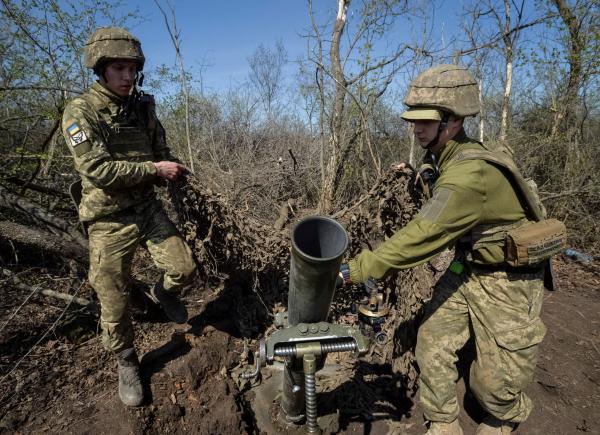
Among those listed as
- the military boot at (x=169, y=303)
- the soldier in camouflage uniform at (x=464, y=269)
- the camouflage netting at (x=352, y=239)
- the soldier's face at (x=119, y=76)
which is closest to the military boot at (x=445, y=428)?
the soldier in camouflage uniform at (x=464, y=269)

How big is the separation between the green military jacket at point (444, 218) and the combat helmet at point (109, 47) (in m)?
2.23

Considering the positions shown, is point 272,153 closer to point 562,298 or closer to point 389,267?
point 562,298

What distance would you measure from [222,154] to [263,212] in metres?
3.45

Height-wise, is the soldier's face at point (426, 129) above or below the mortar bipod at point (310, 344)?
above

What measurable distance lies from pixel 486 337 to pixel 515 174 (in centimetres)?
110

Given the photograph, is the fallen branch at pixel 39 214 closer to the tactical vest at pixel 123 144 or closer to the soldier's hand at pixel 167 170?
the tactical vest at pixel 123 144

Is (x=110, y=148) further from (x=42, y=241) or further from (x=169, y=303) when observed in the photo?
(x=169, y=303)

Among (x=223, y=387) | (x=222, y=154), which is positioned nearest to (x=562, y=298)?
(x=223, y=387)

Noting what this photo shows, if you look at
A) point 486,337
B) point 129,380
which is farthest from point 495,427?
point 129,380

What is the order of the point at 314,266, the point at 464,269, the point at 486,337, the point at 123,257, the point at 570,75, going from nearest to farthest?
the point at 314,266
the point at 486,337
the point at 464,269
the point at 123,257
the point at 570,75

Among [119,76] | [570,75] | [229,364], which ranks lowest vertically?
[229,364]

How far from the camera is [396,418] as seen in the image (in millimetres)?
3010

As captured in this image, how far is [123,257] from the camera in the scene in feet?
9.46

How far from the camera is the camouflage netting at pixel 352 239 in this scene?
3.17 metres
